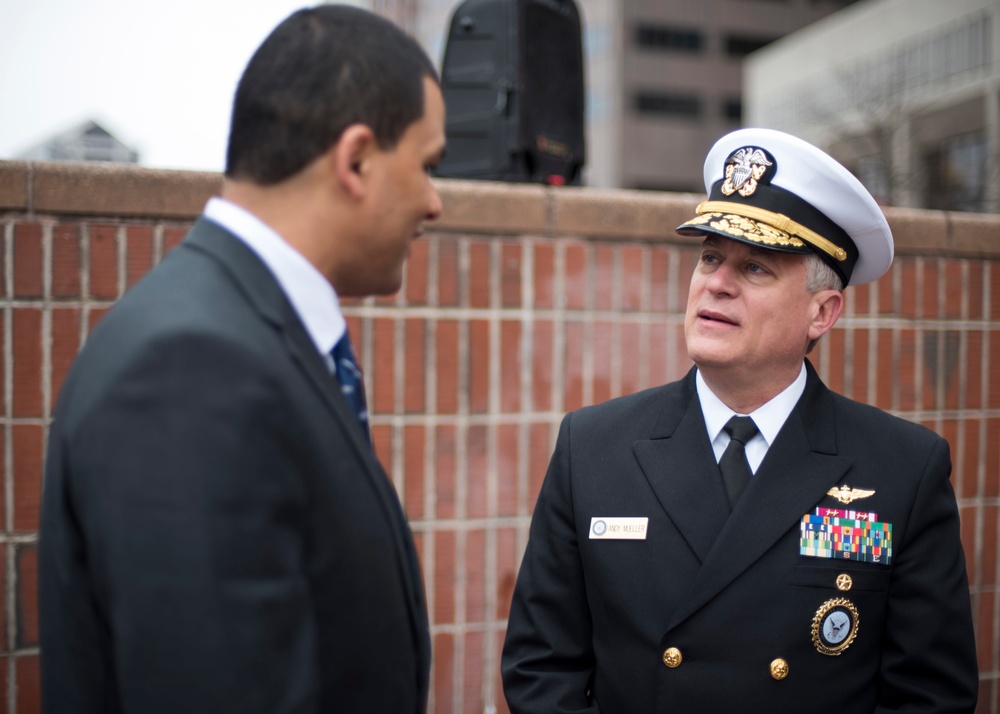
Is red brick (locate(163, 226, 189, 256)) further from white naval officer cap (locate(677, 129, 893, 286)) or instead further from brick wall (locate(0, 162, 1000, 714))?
white naval officer cap (locate(677, 129, 893, 286))

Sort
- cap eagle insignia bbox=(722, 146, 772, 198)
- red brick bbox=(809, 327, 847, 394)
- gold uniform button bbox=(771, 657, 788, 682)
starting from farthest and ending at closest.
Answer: red brick bbox=(809, 327, 847, 394) → cap eagle insignia bbox=(722, 146, 772, 198) → gold uniform button bbox=(771, 657, 788, 682)

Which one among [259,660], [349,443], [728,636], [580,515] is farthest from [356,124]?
[728,636]

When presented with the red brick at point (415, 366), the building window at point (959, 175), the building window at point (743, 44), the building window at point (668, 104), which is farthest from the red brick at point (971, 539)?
the building window at point (743, 44)

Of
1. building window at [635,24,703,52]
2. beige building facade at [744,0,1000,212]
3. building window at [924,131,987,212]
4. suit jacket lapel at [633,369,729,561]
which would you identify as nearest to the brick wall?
suit jacket lapel at [633,369,729,561]

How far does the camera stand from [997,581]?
134 inches

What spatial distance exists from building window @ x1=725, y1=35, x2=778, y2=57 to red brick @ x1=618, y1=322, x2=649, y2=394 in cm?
4849

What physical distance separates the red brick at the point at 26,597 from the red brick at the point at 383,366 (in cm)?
108

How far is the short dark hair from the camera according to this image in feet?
3.85

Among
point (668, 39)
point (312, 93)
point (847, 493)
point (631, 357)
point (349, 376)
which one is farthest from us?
point (668, 39)

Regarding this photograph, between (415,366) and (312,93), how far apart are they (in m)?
1.80

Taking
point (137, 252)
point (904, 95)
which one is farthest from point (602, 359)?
point (904, 95)

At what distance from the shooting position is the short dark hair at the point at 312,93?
1174mm

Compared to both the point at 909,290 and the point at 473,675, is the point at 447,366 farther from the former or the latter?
the point at 909,290

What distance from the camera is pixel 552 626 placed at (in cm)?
196
